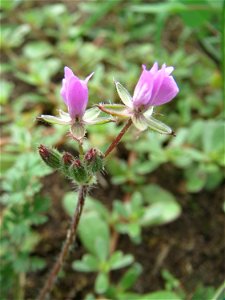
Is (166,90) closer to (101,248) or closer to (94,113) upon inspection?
(94,113)

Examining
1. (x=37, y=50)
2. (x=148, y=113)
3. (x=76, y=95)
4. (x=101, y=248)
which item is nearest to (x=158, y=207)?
(x=101, y=248)

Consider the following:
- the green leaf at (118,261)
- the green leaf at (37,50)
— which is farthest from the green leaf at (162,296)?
the green leaf at (37,50)

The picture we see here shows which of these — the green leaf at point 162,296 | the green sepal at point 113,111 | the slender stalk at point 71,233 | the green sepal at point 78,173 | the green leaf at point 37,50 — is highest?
the green sepal at point 113,111

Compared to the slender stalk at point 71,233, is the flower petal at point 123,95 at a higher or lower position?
higher

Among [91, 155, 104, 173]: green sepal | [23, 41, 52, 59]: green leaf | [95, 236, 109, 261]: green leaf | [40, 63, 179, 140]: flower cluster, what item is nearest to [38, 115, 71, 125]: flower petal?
[40, 63, 179, 140]: flower cluster

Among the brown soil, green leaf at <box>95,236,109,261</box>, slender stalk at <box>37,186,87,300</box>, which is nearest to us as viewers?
slender stalk at <box>37,186,87,300</box>

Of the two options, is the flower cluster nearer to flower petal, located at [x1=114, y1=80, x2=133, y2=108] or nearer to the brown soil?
flower petal, located at [x1=114, y1=80, x2=133, y2=108]

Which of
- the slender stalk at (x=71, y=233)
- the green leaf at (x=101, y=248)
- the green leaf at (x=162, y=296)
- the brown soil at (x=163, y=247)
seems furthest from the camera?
the brown soil at (x=163, y=247)

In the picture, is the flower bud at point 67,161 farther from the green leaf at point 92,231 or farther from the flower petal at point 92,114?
the green leaf at point 92,231
